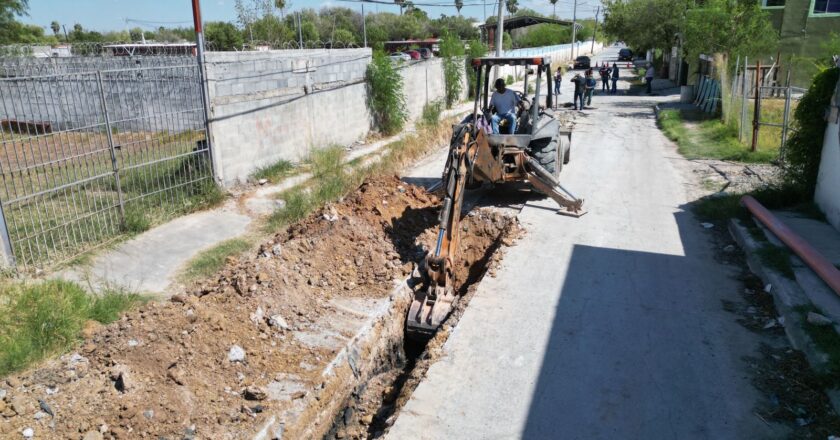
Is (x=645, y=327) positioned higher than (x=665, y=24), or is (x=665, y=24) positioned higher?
(x=665, y=24)

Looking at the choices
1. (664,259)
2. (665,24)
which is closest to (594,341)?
(664,259)

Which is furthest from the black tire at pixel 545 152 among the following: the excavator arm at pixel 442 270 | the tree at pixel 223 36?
the tree at pixel 223 36

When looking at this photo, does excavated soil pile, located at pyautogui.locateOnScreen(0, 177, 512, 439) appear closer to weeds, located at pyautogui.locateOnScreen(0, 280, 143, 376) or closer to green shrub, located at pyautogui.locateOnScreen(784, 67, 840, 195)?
weeds, located at pyautogui.locateOnScreen(0, 280, 143, 376)

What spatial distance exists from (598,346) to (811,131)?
22.6 ft

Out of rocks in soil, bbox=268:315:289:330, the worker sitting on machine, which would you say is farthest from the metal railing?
the worker sitting on machine

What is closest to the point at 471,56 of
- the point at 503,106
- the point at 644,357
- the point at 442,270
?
the point at 503,106

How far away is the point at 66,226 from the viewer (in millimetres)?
7781

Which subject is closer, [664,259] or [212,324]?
[212,324]

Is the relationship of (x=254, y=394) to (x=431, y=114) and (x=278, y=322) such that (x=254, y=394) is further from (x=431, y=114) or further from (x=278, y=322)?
(x=431, y=114)

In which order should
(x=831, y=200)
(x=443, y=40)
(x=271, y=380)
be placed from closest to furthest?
1. (x=271, y=380)
2. (x=831, y=200)
3. (x=443, y=40)

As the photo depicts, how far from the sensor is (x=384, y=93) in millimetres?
17078

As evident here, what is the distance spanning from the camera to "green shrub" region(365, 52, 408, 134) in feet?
55.5

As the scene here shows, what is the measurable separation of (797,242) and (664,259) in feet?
5.11

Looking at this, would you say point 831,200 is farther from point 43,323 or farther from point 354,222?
point 43,323
